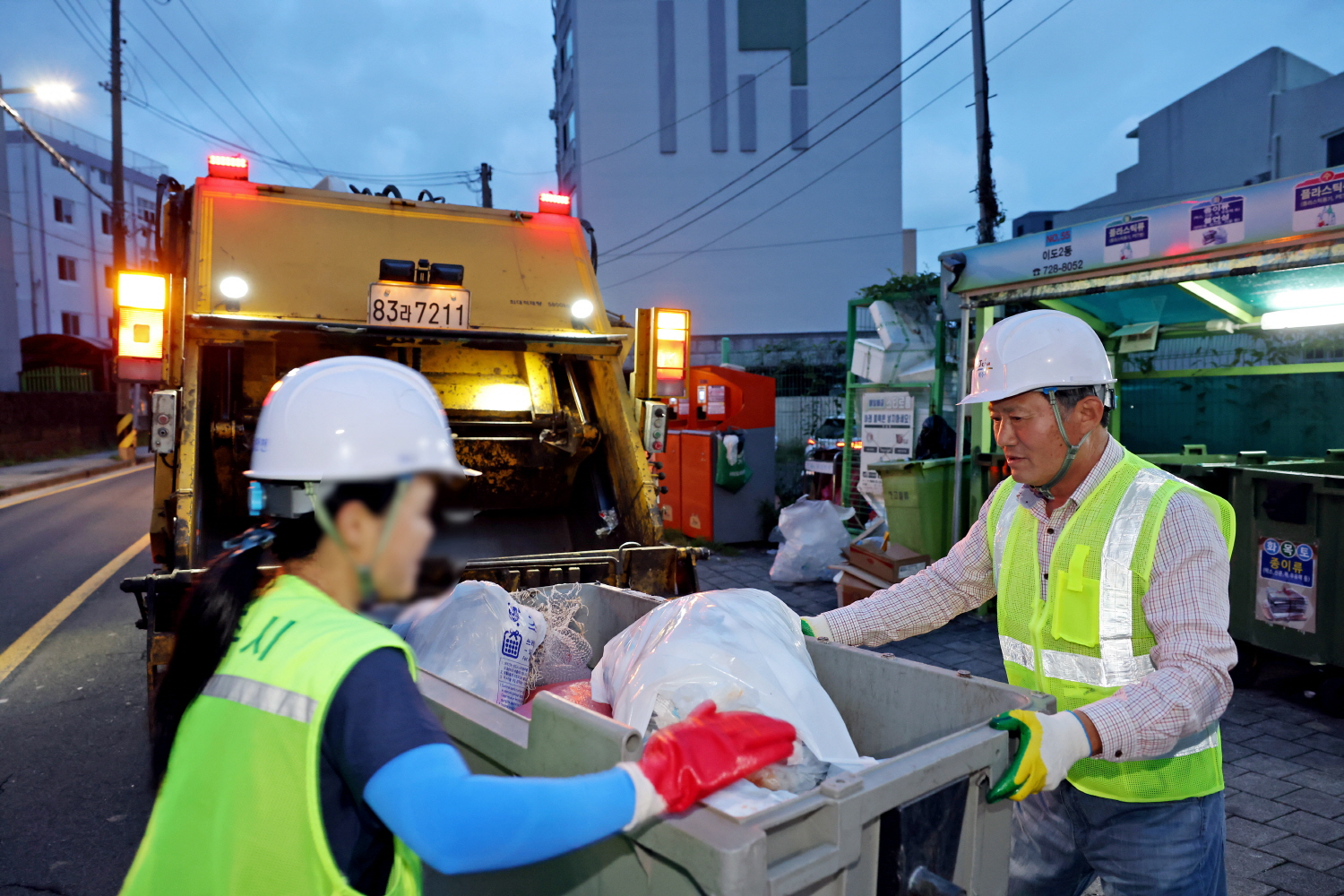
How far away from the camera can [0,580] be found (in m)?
7.38

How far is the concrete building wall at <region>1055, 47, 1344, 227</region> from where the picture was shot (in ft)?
61.8

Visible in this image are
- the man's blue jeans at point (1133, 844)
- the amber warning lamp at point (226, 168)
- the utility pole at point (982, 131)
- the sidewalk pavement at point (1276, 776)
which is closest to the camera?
the man's blue jeans at point (1133, 844)

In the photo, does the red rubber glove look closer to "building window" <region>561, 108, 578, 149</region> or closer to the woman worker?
the woman worker

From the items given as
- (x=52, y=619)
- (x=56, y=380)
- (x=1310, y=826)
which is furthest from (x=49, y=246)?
(x=1310, y=826)

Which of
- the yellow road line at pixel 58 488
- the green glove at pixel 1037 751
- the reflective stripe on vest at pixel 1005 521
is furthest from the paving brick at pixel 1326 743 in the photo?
the yellow road line at pixel 58 488

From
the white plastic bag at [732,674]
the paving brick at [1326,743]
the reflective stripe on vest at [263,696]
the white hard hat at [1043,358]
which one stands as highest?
the white hard hat at [1043,358]

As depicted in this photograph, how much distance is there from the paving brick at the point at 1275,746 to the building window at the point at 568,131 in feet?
93.2

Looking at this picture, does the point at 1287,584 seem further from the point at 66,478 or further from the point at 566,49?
the point at 566,49

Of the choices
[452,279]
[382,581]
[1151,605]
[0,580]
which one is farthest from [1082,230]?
[0,580]

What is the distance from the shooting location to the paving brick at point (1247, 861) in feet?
9.64

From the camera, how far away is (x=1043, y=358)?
1.98 meters

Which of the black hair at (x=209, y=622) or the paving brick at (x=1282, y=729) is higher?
the black hair at (x=209, y=622)

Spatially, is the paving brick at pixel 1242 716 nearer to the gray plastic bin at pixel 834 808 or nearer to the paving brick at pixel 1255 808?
the paving brick at pixel 1255 808

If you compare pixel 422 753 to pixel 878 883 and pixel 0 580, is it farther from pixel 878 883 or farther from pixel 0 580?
pixel 0 580
